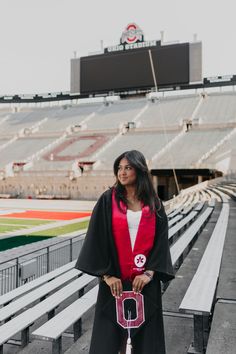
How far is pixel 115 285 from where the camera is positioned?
2.17 m

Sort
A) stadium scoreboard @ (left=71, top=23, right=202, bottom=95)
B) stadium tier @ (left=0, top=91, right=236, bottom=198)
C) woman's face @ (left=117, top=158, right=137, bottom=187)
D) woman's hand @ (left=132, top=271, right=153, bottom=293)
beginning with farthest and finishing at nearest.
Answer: stadium scoreboard @ (left=71, top=23, right=202, bottom=95) → stadium tier @ (left=0, top=91, right=236, bottom=198) → woman's face @ (left=117, top=158, right=137, bottom=187) → woman's hand @ (left=132, top=271, right=153, bottom=293)

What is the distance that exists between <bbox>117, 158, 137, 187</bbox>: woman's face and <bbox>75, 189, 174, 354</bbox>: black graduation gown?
156mm

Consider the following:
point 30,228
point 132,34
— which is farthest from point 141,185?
point 132,34

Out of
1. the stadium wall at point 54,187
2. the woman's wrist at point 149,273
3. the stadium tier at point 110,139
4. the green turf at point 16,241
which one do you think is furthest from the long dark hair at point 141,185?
the stadium wall at point 54,187

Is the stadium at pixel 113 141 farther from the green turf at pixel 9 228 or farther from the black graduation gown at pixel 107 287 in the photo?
the black graduation gown at pixel 107 287

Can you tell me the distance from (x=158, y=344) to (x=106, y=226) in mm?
788

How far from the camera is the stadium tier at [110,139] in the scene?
33000 millimetres

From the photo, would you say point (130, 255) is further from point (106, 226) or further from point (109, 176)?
point (109, 176)

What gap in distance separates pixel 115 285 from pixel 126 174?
0.67m

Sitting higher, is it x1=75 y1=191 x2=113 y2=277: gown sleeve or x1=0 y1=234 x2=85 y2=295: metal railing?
x1=75 y1=191 x2=113 y2=277: gown sleeve

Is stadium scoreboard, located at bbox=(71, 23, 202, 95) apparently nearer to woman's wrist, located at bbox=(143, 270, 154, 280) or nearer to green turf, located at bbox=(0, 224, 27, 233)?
green turf, located at bbox=(0, 224, 27, 233)

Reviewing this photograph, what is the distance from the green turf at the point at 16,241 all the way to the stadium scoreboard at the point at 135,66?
30755 millimetres

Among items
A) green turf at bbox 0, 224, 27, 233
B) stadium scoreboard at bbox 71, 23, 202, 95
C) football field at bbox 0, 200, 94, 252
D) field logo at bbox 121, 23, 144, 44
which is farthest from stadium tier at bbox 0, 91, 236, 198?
green turf at bbox 0, 224, 27, 233

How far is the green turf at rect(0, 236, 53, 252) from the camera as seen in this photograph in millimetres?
11805
